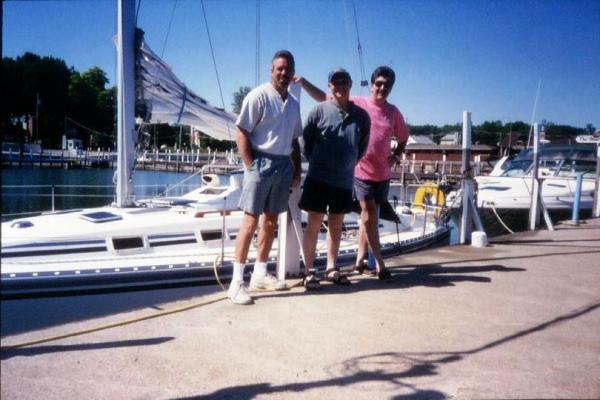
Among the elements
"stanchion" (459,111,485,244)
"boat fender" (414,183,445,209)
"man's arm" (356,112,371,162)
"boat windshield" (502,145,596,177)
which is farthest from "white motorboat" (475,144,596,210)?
"man's arm" (356,112,371,162)

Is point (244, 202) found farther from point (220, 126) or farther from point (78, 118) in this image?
point (78, 118)

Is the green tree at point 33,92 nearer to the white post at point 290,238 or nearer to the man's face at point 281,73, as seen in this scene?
the man's face at point 281,73

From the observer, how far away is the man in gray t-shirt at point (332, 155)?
3949 mm

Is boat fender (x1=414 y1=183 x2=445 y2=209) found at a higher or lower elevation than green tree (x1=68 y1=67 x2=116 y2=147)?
lower

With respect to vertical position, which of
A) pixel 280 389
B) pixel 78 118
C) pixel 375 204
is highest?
pixel 78 118

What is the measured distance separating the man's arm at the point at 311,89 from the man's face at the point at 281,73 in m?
0.53

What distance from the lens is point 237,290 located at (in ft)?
11.6

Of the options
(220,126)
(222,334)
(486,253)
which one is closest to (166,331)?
(222,334)

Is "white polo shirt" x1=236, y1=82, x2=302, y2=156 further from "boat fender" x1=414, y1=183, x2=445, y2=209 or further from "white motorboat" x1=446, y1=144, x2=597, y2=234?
"white motorboat" x1=446, y1=144, x2=597, y2=234

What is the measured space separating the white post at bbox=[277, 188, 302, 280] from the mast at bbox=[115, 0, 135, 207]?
3370 millimetres

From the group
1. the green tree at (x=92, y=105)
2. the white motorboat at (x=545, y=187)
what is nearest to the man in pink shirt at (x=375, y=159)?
the white motorboat at (x=545, y=187)

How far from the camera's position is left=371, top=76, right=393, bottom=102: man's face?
4289mm

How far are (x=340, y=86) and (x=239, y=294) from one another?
6.16 ft

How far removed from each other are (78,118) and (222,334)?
60720mm
